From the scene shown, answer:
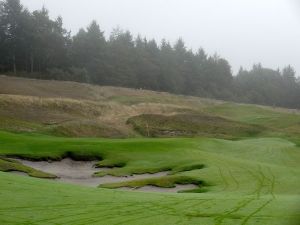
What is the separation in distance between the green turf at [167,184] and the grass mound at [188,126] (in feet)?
63.1

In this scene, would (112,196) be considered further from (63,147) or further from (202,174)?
(63,147)

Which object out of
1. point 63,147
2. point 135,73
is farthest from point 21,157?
point 135,73

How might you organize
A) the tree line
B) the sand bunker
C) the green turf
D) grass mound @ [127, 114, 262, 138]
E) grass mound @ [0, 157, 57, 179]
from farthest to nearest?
1. the tree line
2. grass mound @ [127, 114, 262, 138]
3. the sand bunker
4. grass mound @ [0, 157, 57, 179]
5. the green turf

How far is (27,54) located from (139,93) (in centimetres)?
4560

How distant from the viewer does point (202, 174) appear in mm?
41312

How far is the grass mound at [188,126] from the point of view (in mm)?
84062

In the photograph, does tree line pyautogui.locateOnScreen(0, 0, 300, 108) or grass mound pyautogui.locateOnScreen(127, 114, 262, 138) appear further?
tree line pyautogui.locateOnScreen(0, 0, 300, 108)

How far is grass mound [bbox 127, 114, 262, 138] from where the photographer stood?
8406 centimetres

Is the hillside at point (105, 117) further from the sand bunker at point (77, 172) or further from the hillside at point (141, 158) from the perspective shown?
the sand bunker at point (77, 172)

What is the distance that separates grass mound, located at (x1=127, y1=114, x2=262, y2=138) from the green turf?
63.1ft

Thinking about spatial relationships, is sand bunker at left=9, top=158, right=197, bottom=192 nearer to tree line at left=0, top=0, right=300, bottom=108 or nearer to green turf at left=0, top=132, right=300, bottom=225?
green turf at left=0, top=132, right=300, bottom=225

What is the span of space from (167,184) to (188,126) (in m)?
48.0

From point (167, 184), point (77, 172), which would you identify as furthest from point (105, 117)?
point (167, 184)

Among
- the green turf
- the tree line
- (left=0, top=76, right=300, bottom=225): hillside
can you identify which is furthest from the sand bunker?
the tree line
